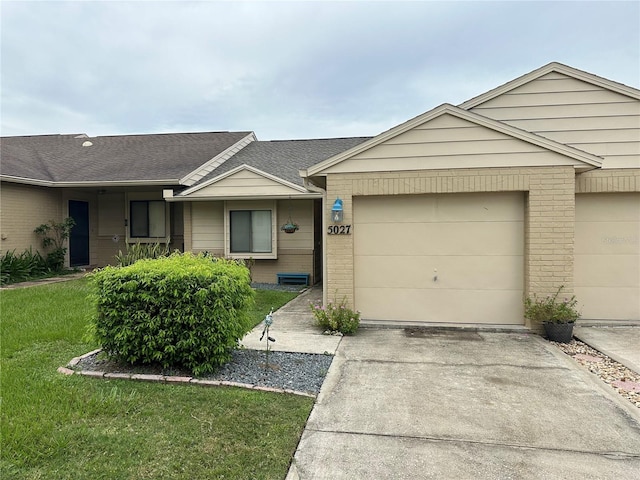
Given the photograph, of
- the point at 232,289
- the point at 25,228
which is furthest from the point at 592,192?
the point at 25,228

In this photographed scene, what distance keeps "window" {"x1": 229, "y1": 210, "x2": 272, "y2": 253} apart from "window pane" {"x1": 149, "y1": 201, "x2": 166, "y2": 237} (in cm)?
334

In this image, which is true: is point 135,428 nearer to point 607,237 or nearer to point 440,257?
point 440,257

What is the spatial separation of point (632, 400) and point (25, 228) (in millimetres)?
14446

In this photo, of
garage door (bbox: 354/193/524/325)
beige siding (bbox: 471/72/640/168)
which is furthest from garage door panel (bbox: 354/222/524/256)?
beige siding (bbox: 471/72/640/168)

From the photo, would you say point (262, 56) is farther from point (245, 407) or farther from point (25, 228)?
point (245, 407)

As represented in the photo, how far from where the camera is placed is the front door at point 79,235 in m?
13.4

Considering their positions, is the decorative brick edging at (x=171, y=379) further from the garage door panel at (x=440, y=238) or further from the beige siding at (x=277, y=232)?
the beige siding at (x=277, y=232)

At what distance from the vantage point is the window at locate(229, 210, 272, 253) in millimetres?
11398

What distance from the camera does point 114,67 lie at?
13.9 m

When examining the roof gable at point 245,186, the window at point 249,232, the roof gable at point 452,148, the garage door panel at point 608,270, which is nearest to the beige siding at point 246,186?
the roof gable at point 245,186

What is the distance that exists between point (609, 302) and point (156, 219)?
41.1ft

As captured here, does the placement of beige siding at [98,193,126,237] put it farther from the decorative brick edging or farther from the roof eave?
the decorative brick edging

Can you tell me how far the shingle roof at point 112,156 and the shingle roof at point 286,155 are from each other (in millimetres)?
786

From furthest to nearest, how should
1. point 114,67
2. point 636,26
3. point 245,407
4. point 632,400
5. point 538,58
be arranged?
point 114,67
point 538,58
point 636,26
point 632,400
point 245,407
